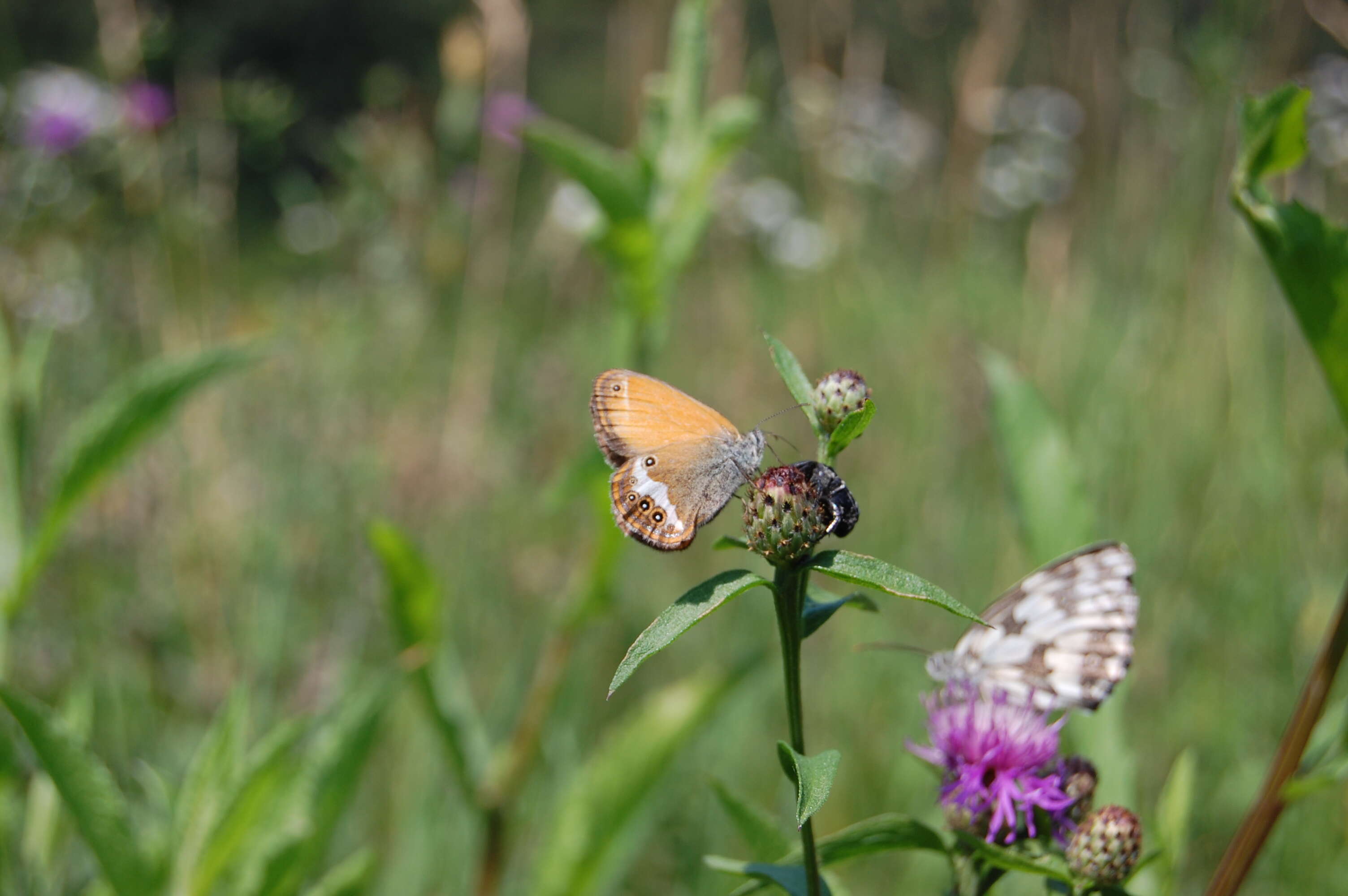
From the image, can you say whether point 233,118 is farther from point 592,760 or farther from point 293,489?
point 592,760

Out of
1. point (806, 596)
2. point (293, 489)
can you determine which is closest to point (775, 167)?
point (293, 489)

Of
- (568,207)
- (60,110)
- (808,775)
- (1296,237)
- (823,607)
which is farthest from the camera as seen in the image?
(568,207)

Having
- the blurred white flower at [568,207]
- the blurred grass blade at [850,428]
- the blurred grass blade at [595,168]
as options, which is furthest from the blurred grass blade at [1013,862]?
the blurred white flower at [568,207]

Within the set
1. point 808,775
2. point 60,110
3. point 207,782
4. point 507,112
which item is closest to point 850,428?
point 808,775

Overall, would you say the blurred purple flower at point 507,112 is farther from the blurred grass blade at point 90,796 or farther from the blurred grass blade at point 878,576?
the blurred grass blade at point 878,576

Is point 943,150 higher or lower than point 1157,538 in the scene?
higher

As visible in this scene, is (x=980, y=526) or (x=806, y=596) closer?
(x=806, y=596)

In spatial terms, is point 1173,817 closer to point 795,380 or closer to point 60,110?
point 795,380
